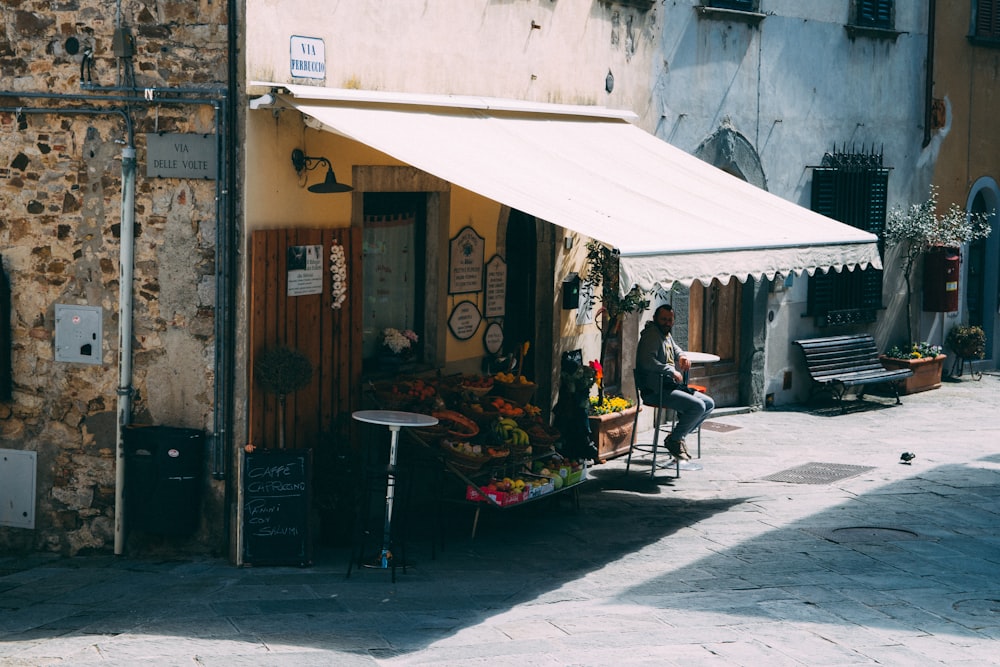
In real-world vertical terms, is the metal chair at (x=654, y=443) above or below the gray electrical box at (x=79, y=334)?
below

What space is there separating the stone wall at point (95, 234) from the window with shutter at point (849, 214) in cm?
876

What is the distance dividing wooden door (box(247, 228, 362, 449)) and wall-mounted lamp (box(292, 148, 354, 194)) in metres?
0.29

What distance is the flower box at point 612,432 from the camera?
11914 mm

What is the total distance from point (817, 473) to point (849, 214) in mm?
4855

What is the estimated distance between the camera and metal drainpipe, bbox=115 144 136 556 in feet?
28.6

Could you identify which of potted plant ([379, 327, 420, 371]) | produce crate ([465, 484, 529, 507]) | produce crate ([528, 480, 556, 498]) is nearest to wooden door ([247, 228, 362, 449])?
potted plant ([379, 327, 420, 371])

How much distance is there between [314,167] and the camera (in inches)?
359

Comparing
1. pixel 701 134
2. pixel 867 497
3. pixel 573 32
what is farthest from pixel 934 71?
pixel 867 497

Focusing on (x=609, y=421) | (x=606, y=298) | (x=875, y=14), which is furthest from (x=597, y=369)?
(x=875, y=14)

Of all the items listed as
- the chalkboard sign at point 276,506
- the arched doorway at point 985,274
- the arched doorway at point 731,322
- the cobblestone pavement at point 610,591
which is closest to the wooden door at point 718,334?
the arched doorway at point 731,322

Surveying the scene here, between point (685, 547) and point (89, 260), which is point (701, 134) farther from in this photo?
point (89, 260)

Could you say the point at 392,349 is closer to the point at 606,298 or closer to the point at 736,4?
the point at 606,298

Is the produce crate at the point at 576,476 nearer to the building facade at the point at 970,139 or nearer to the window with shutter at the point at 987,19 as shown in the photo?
the building facade at the point at 970,139

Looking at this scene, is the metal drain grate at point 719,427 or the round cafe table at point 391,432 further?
the metal drain grate at point 719,427
